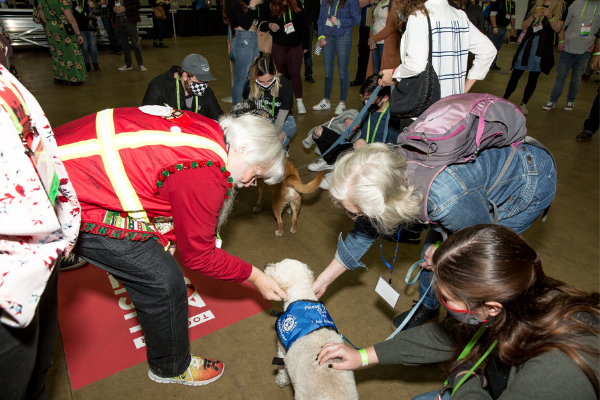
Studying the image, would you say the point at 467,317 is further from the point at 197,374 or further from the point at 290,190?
the point at 290,190

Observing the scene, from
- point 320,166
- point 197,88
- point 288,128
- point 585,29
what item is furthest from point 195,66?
point 585,29

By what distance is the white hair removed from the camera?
1468 mm

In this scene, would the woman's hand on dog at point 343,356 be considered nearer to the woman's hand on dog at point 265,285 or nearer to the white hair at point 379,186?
the woman's hand on dog at point 265,285

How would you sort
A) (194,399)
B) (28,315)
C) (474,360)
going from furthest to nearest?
(194,399) → (474,360) → (28,315)

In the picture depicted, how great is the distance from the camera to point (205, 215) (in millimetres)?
1404

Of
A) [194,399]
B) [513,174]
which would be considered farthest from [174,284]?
[513,174]

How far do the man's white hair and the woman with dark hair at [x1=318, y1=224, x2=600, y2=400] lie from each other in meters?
0.75

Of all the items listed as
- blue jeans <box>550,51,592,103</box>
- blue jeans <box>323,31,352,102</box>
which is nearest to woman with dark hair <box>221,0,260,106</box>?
blue jeans <box>323,31,352,102</box>

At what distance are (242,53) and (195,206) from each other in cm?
425

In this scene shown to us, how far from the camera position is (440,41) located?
95.1 inches

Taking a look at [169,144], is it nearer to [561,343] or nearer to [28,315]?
[28,315]

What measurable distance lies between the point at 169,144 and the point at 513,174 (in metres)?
1.46

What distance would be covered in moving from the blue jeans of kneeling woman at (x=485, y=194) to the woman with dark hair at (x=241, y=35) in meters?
3.65

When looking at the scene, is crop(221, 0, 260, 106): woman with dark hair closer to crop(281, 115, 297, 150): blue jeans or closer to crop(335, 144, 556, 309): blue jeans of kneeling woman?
crop(281, 115, 297, 150): blue jeans
